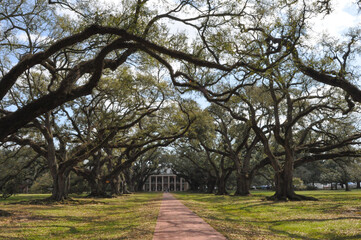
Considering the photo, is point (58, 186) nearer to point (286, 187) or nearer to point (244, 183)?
point (286, 187)

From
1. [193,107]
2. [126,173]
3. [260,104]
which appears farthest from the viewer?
[126,173]

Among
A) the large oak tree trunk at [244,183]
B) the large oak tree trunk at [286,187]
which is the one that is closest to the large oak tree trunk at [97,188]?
the large oak tree trunk at [244,183]

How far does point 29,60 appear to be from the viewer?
845 centimetres

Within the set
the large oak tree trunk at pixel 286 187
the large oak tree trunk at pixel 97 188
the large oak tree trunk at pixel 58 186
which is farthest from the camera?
the large oak tree trunk at pixel 97 188

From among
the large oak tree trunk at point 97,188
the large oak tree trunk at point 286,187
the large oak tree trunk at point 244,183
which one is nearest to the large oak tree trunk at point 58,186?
the large oak tree trunk at point 97,188

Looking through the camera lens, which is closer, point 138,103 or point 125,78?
point 125,78

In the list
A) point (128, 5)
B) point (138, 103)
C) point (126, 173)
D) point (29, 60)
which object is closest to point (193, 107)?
point (138, 103)

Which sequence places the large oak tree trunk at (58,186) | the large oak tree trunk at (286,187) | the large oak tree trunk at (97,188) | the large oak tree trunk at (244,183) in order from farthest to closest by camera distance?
1. the large oak tree trunk at (244,183)
2. the large oak tree trunk at (97,188)
3. the large oak tree trunk at (286,187)
4. the large oak tree trunk at (58,186)

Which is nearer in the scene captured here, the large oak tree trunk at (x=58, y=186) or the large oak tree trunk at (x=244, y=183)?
the large oak tree trunk at (x=58, y=186)

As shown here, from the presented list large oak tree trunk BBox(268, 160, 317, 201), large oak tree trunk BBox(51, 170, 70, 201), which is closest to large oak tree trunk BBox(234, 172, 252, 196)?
large oak tree trunk BBox(268, 160, 317, 201)

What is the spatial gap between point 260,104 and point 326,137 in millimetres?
6624

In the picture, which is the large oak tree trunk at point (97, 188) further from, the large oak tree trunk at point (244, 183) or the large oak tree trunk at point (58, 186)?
the large oak tree trunk at point (244, 183)

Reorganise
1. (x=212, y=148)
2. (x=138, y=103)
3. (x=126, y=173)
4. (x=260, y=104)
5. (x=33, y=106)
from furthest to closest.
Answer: (x=126, y=173), (x=212, y=148), (x=260, y=104), (x=138, y=103), (x=33, y=106)

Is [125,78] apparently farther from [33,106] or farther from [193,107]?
[33,106]
